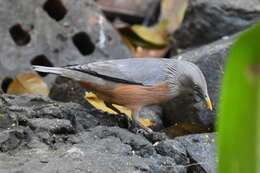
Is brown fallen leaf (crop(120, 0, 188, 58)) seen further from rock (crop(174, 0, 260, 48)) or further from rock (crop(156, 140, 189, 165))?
rock (crop(156, 140, 189, 165))

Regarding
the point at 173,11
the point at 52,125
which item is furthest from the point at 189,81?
the point at 173,11

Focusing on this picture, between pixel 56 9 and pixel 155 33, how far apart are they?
1593 mm

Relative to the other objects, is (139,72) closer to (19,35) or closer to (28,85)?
(28,85)

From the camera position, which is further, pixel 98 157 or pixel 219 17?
pixel 219 17

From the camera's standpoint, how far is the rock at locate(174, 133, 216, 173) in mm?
4113

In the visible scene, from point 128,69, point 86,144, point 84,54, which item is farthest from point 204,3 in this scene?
point 86,144

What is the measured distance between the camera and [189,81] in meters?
5.21

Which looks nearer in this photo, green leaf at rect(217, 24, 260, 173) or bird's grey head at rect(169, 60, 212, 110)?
green leaf at rect(217, 24, 260, 173)

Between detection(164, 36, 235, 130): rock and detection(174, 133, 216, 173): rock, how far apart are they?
1060mm

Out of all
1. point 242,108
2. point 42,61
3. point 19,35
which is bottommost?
point 42,61

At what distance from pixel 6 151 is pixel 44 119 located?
1.61 ft

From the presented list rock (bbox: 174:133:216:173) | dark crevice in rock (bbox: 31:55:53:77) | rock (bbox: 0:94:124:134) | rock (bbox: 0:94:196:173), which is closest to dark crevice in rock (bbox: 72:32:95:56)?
dark crevice in rock (bbox: 31:55:53:77)

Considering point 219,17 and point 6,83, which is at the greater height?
point 219,17

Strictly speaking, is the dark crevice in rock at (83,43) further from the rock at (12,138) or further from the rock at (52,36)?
the rock at (12,138)
